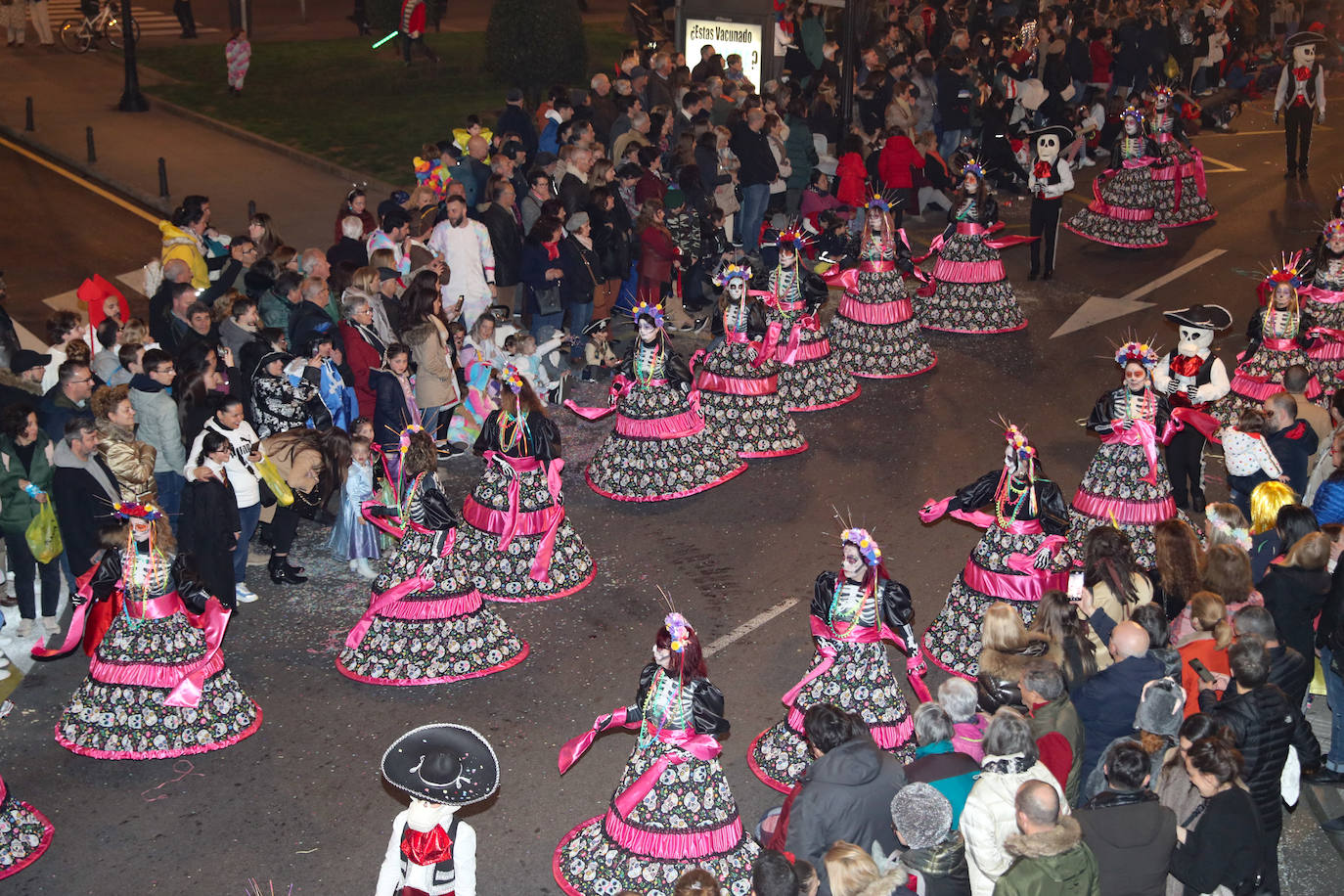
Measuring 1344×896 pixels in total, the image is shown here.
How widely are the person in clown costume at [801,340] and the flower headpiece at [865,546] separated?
19.1 ft

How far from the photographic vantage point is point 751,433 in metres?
14.6

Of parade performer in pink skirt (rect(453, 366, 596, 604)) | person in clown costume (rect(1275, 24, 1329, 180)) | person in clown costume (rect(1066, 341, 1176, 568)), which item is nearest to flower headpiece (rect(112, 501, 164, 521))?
parade performer in pink skirt (rect(453, 366, 596, 604))

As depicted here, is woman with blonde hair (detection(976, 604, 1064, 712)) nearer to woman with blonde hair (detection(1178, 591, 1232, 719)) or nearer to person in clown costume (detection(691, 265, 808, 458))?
woman with blonde hair (detection(1178, 591, 1232, 719))

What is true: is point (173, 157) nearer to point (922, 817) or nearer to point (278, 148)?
point (278, 148)

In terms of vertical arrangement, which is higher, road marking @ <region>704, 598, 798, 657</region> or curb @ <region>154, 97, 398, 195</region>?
curb @ <region>154, 97, 398, 195</region>

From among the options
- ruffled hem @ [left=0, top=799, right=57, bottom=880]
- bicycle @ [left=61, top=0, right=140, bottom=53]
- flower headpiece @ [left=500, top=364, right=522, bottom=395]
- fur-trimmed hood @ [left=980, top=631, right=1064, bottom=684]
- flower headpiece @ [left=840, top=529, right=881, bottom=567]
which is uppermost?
bicycle @ [left=61, top=0, right=140, bottom=53]

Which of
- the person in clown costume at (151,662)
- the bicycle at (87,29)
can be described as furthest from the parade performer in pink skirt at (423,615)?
the bicycle at (87,29)

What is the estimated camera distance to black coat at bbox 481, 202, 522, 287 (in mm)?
16125

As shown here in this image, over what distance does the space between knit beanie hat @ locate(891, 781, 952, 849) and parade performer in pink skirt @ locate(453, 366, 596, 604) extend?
5.48 m

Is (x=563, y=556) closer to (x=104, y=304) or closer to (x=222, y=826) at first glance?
(x=222, y=826)

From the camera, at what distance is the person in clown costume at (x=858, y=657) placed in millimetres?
9328

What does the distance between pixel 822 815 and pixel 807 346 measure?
8.78 meters

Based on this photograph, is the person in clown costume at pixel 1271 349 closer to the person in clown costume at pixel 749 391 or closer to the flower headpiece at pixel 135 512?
the person in clown costume at pixel 749 391

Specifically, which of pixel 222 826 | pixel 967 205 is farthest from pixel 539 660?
pixel 967 205
